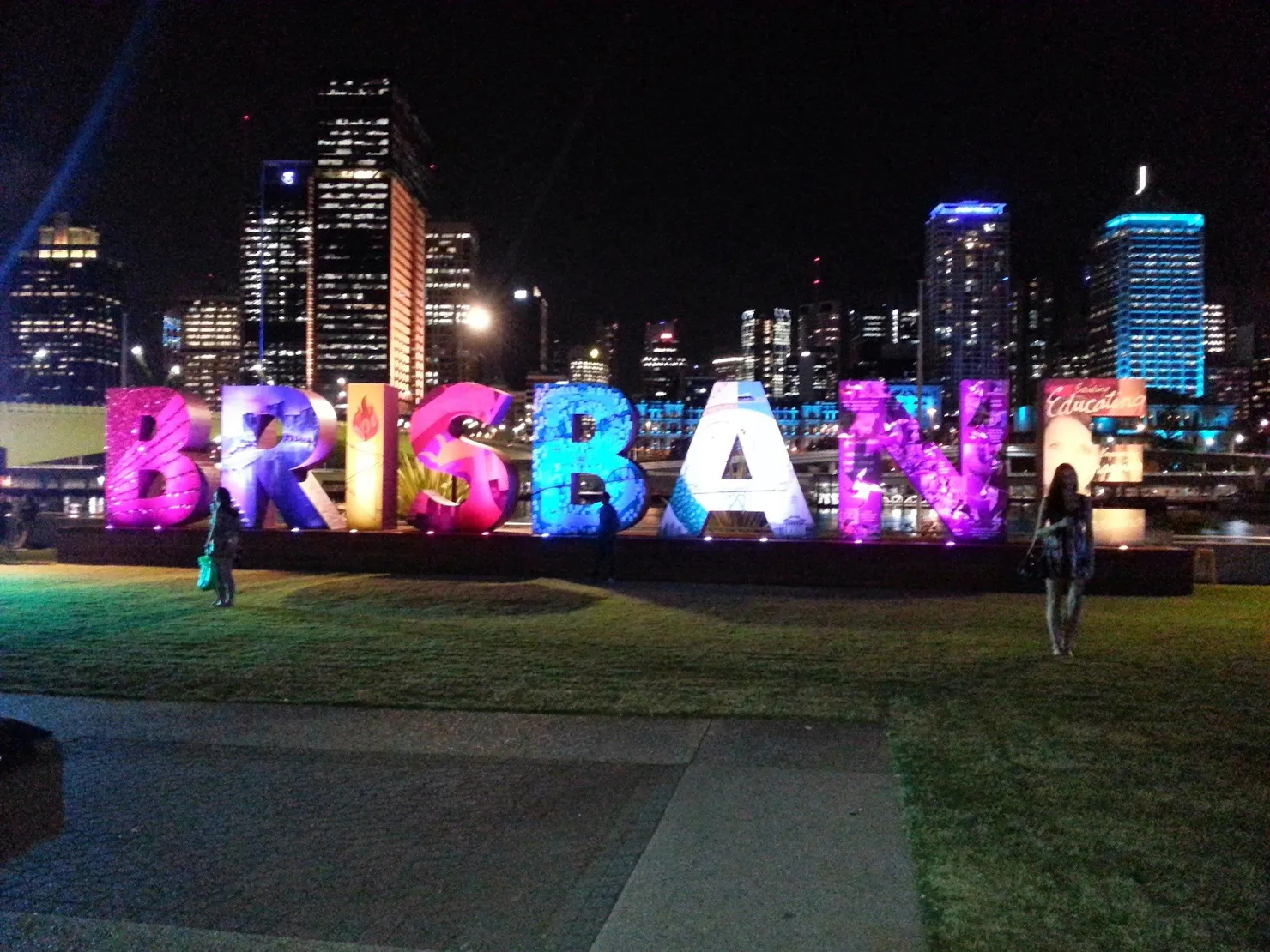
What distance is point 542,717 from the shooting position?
28.4 feet

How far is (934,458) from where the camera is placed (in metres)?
18.2

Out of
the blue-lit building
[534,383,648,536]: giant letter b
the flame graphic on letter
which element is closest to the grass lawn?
[534,383,648,536]: giant letter b

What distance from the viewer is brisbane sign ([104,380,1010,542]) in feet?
60.0

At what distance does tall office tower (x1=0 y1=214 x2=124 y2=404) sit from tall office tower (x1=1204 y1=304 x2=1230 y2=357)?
16310 centimetres

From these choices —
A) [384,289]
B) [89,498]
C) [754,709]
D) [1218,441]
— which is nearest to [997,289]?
[1218,441]

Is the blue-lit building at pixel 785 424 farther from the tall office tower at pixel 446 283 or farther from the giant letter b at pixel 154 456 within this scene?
the giant letter b at pixel 154 456

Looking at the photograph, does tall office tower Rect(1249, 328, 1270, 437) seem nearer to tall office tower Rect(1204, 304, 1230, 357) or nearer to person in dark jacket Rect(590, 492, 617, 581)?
tall office tower Rect(1204, 304, 1230, 357)

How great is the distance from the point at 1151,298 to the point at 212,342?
148 metres

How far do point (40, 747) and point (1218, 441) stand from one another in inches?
5104

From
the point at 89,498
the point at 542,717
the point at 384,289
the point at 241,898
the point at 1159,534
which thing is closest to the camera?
the point at 241,898

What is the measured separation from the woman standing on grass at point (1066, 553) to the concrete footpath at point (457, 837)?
13.4 ft

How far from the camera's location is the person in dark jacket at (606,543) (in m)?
18.1

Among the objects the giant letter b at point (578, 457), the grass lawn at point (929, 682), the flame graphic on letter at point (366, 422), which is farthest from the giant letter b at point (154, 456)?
the giant letter b at point (578, 457)

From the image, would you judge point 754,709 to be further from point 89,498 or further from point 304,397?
point 89,498
